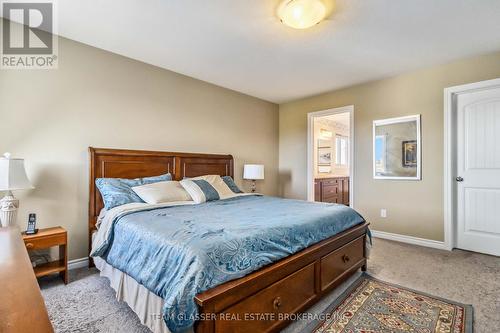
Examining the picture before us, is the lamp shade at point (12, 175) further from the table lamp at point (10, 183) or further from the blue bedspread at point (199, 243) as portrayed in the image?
the blue bedspread at point (199, 243)

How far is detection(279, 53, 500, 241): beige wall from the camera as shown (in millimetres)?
3271

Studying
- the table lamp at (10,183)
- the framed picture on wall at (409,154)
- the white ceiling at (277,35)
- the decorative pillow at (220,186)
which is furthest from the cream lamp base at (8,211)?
the framed picture on wall at (409,154)

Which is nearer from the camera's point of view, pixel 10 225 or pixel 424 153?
pixel 10 225

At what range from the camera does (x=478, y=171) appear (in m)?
3.11

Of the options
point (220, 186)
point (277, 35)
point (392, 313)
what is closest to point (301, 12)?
point (277, 35)

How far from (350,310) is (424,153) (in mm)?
2603

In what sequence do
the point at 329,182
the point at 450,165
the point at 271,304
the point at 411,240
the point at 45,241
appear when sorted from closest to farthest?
the point at 271,304 < the point at 45,241 < the point at 450,165 < the point at 411,240 < the point at 329,182

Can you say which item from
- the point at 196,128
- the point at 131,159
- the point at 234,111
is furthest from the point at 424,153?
the point at 131,159

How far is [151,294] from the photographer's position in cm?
156

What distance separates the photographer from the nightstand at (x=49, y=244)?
2150 mm

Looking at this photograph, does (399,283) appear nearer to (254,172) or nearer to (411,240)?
(411,240)

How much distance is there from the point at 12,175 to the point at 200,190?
168cm

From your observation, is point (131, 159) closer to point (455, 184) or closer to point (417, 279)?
point (417, 279)

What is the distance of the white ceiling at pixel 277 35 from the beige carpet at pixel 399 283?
8.00 ft
